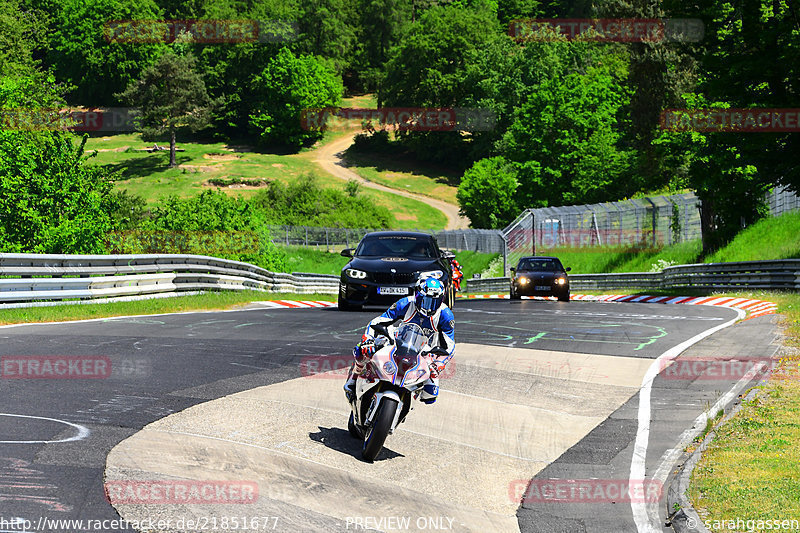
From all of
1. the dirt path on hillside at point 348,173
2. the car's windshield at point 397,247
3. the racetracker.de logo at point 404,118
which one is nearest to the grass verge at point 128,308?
the car's windshield at point 397,247

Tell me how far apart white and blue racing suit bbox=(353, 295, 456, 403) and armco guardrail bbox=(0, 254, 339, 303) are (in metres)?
12.1

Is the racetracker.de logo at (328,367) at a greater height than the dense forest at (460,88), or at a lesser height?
lesser

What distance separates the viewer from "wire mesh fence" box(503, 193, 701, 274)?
42.8 m

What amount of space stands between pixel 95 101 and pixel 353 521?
14010cm

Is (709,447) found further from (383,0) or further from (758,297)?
(383,0)

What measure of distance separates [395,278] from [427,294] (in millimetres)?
10547

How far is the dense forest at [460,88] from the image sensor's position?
89.4ft

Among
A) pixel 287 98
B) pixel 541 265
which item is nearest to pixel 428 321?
pixel 541 265

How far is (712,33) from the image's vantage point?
27.2 meters

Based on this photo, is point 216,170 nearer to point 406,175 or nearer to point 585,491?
point 406,175

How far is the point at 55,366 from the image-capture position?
10875mm

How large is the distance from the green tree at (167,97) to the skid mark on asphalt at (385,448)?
4134 inches

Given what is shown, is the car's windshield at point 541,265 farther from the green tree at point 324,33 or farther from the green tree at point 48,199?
the green tree at point 324,33

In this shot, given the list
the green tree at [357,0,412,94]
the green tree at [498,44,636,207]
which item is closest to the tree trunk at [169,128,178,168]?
the green tree at [357,0,412,94]
